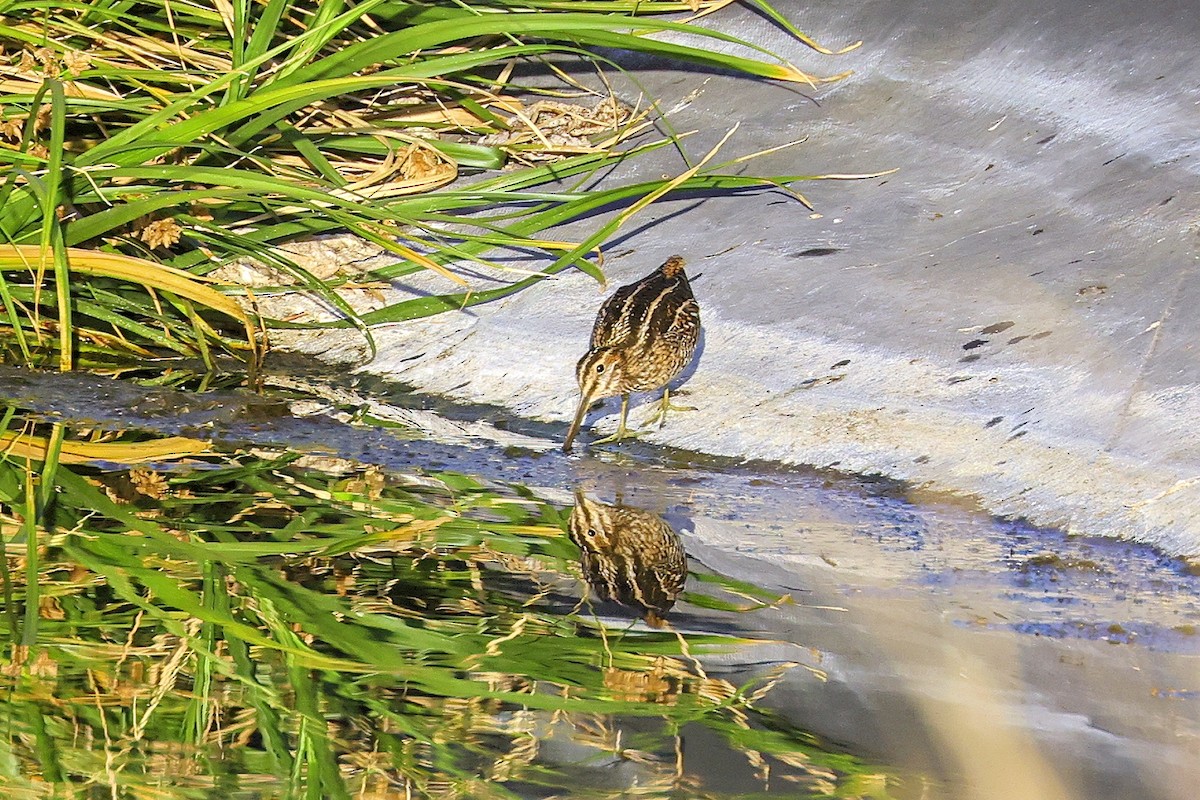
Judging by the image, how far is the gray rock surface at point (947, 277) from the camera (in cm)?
428

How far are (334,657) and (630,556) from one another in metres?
0.98

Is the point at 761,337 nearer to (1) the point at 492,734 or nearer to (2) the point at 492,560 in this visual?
(2) the point at 492,560

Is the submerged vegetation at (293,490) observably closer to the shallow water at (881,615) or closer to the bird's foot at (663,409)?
the shallow water at (881,615)

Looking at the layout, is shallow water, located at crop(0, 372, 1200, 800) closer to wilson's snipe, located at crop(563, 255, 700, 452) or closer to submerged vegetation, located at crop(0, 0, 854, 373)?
wilson's snipe, located at crop(563, 255, 700, 452)

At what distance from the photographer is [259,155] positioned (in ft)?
17.4

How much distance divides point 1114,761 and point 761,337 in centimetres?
237

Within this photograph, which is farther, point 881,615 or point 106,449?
point 106,449

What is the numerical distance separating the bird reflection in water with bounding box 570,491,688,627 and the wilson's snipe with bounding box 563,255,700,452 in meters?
0.49

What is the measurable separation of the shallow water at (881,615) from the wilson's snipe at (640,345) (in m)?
0.22

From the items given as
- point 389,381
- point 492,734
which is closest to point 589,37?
point 389,381

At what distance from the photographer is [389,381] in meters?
5.09

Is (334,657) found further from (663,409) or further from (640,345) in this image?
(663,409)

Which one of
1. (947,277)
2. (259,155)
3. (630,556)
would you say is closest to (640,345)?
(630,556)

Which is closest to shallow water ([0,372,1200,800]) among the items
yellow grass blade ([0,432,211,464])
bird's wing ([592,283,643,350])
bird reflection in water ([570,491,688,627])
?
bird reflection in water ([570,491,688,627])
